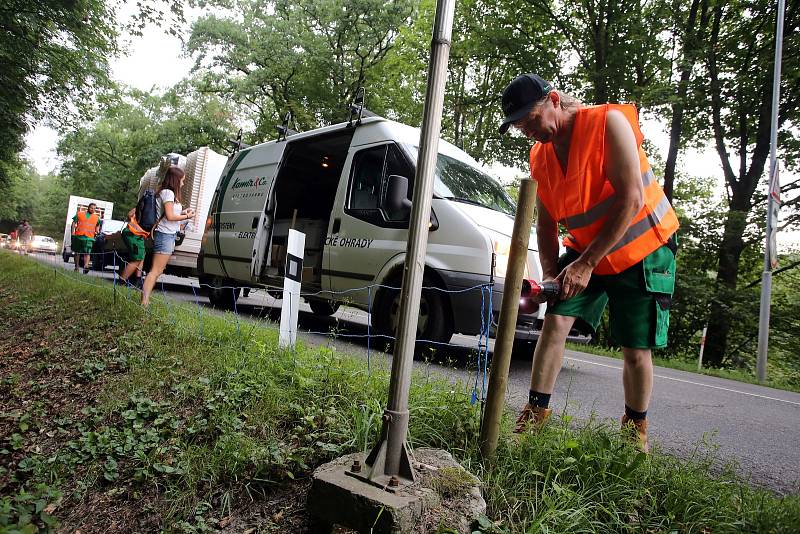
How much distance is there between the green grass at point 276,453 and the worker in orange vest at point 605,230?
0.25m

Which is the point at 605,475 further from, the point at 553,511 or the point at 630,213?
the point at 630,213

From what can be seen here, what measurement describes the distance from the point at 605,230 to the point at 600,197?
216 millimetres

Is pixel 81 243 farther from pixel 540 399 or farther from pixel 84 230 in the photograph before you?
pixel 540 399

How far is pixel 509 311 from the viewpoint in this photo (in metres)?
2.07

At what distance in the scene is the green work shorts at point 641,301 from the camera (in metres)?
2.19

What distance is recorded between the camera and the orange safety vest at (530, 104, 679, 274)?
84.4 inches

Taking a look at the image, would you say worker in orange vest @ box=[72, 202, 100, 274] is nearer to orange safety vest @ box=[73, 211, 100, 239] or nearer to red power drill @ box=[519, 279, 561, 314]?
orange safety vest @ box=[73, 211, 100, 239]

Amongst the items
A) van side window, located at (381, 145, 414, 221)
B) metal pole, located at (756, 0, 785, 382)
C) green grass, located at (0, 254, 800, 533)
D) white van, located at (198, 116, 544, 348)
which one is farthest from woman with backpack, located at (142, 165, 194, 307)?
metal pole, located at (756, 0, 785, 382)

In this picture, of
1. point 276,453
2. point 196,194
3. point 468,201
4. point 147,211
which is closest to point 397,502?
point 276,453

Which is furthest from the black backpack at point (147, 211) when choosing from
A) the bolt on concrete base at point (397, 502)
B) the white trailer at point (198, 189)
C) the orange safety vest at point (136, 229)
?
the bolt on concrete base at point (397, 502)

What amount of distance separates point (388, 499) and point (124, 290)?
5.63m

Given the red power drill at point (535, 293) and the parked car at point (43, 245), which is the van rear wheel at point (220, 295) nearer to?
the red power drill at point (535, 293)

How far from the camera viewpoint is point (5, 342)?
4.95 meters

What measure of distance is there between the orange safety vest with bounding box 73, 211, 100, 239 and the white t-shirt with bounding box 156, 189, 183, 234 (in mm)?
8466
